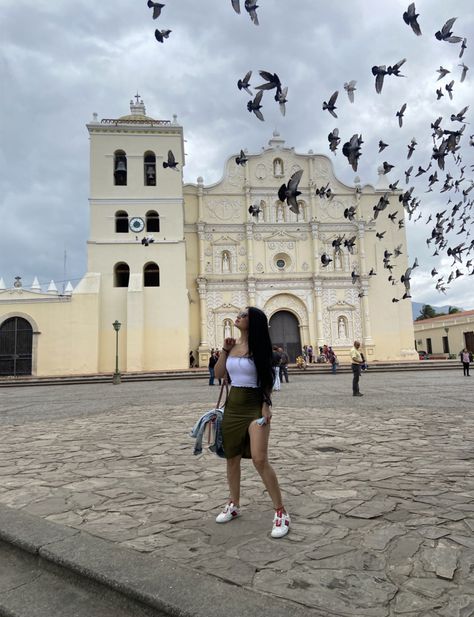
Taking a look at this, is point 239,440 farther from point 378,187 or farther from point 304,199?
point 378,187

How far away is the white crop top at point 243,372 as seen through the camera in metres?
3.01

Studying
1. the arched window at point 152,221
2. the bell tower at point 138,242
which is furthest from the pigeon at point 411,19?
the arched window at point 152,221

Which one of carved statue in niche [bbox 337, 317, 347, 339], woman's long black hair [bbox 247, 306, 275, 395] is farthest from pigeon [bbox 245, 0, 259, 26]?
carved statue in niche [bbox 337, 317, 347, 339]

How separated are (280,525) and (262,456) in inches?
18.0

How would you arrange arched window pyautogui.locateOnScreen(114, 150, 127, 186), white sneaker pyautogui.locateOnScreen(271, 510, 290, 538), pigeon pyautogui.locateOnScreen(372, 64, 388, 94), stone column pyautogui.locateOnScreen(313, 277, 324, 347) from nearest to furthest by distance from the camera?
white sneaker pyautogui.locateOnScreen(271, 510, 290, 538) < pigeon pyautogui.locateOnScreen(372, 64, 388, 94) < arched window pyautogui.locateOnScreen(114, 150, 127, 186) < stone column pyautogui.locateOnScreen(313, 277, 324, 347)

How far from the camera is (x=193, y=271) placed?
28891 millimetres

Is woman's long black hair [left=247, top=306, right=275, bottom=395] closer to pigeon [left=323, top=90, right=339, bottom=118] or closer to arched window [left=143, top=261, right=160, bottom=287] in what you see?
pigeon [left=323, top=90, right=339, bottom=118]

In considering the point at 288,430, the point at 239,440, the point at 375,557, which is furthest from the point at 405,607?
the point at 288,430

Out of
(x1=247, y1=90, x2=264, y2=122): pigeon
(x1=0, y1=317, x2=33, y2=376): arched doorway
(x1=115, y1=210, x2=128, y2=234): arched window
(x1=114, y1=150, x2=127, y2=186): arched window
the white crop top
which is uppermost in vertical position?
(x1=114, y1=150, x2=127, y2=186): arched window

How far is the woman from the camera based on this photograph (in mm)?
2926

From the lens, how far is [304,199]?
99.6 feet

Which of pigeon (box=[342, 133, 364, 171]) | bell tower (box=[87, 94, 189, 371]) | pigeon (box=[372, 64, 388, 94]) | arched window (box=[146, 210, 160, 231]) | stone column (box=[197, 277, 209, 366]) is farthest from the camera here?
stone column (box=[197, 277, 209, 366])

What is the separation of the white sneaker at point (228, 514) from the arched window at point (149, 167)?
25.4 metres

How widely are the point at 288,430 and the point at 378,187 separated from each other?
28.3 m
